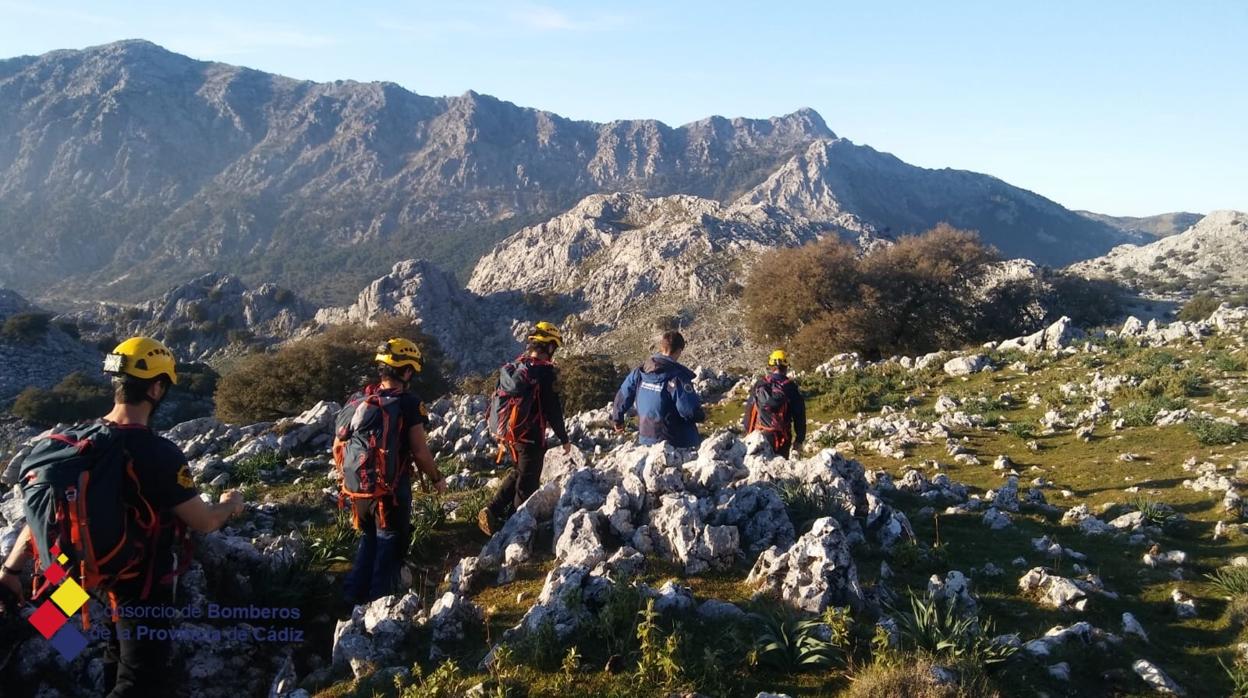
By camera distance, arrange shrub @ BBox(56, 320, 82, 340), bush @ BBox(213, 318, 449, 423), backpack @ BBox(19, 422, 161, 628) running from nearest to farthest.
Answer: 1. backpack @ BBox(19, 422, 161, 628)
2. bush @ BBox(213, 318, 449, 423)
3. shrub @ BBox(56, 320, 82, 340)

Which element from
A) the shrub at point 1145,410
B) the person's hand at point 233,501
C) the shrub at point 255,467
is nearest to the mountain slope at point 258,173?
the shrub at point 255,467

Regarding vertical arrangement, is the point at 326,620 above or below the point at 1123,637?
below

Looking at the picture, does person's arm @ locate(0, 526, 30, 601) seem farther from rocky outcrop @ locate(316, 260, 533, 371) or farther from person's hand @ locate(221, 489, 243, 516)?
rocky outcrop @ locate(316, 260, 533, 371)

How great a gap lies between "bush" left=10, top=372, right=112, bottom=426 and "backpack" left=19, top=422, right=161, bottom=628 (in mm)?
33305

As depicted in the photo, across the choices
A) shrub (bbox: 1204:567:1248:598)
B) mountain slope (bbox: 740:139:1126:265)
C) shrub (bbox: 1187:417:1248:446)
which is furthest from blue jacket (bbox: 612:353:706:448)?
mountain slope (bbox: 740:139:1126:265)

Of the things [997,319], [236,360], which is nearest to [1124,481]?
[997,319]

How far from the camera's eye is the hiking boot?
7832mm

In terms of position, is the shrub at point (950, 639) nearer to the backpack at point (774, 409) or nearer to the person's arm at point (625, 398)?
the person's arm at point (625, 398)

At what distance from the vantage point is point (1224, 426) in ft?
36.4

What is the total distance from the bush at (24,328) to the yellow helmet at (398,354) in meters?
48.9

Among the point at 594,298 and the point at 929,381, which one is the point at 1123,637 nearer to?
the point at 929,381

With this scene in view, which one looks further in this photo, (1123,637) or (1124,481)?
(1124,481)

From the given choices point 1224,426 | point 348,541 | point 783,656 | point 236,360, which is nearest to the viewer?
point 783,656

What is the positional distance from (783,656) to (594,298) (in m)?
58.9
